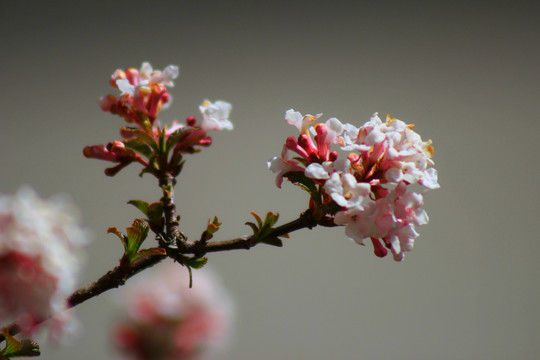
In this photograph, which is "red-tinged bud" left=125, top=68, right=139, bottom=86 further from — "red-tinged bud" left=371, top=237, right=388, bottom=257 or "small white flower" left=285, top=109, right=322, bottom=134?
"red-tinged bud" left=371, top=237, right=388, bottom=257

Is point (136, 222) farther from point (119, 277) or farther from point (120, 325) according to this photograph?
point (120, 325)

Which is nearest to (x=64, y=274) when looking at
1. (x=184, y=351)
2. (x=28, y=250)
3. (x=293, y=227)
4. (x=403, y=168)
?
(x=28, y=250)

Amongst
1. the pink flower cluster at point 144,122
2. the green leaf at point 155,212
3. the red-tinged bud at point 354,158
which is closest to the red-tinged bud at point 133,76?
the pink flower cluster at point 144,122

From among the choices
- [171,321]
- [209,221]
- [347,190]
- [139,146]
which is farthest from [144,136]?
[171,321]

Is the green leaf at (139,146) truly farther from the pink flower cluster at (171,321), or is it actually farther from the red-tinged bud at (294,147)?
the pink flower cluster at (171,321)

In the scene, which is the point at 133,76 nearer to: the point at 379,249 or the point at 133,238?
the point at 133,238

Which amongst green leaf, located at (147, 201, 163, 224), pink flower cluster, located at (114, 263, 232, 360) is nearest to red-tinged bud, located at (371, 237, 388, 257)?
green leaf, located at (147, 201, 163, 224)
